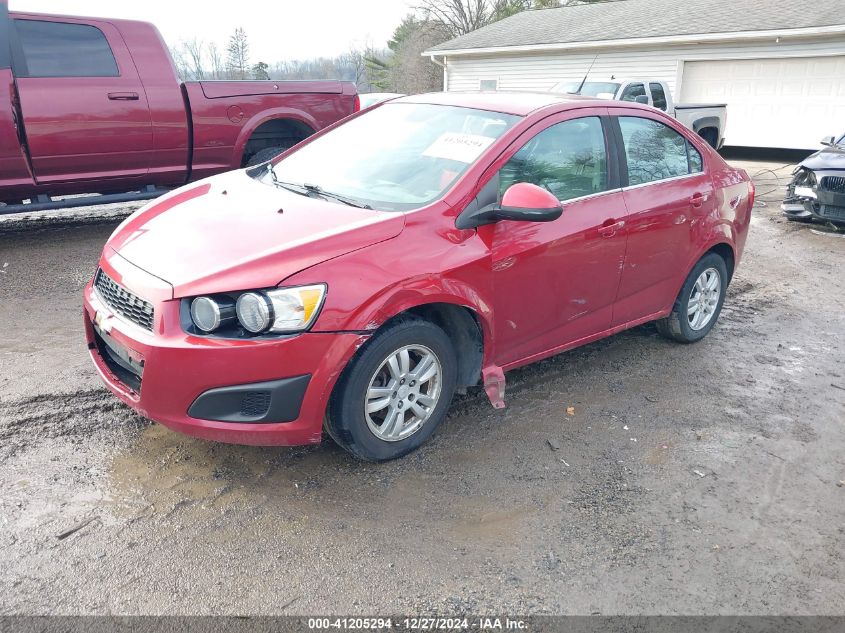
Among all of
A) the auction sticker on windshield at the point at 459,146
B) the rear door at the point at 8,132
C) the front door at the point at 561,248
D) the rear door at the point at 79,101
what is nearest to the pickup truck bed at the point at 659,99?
the rear door at the point at 79,101

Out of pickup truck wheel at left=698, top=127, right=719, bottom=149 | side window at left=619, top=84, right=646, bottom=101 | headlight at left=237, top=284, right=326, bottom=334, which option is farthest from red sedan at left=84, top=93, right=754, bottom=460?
pickup truck wheel at left=698, top=127, right=719, bottom=149

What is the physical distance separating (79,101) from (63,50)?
1.75 ft

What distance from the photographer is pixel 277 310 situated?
288 centimetres

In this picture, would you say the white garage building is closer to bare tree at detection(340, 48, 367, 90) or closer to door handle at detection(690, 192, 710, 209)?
door handle at detection(690, 192, 710, 209)

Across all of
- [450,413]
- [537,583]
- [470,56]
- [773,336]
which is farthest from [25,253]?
[470,56]

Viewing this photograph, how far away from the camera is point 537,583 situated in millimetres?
2662

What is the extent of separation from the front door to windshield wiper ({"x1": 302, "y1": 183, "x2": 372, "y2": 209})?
2.19 ft

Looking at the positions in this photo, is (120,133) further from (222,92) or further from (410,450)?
(410,450)

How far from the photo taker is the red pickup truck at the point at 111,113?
6.38 meters

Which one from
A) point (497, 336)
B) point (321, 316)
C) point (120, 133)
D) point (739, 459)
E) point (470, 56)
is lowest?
point (739, 459)

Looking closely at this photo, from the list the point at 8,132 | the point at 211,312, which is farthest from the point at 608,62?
the point at 211,312

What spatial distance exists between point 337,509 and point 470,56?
22.5 m

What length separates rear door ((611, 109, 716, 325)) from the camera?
167 inches

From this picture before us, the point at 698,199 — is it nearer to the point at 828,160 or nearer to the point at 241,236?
the point at 241,236
